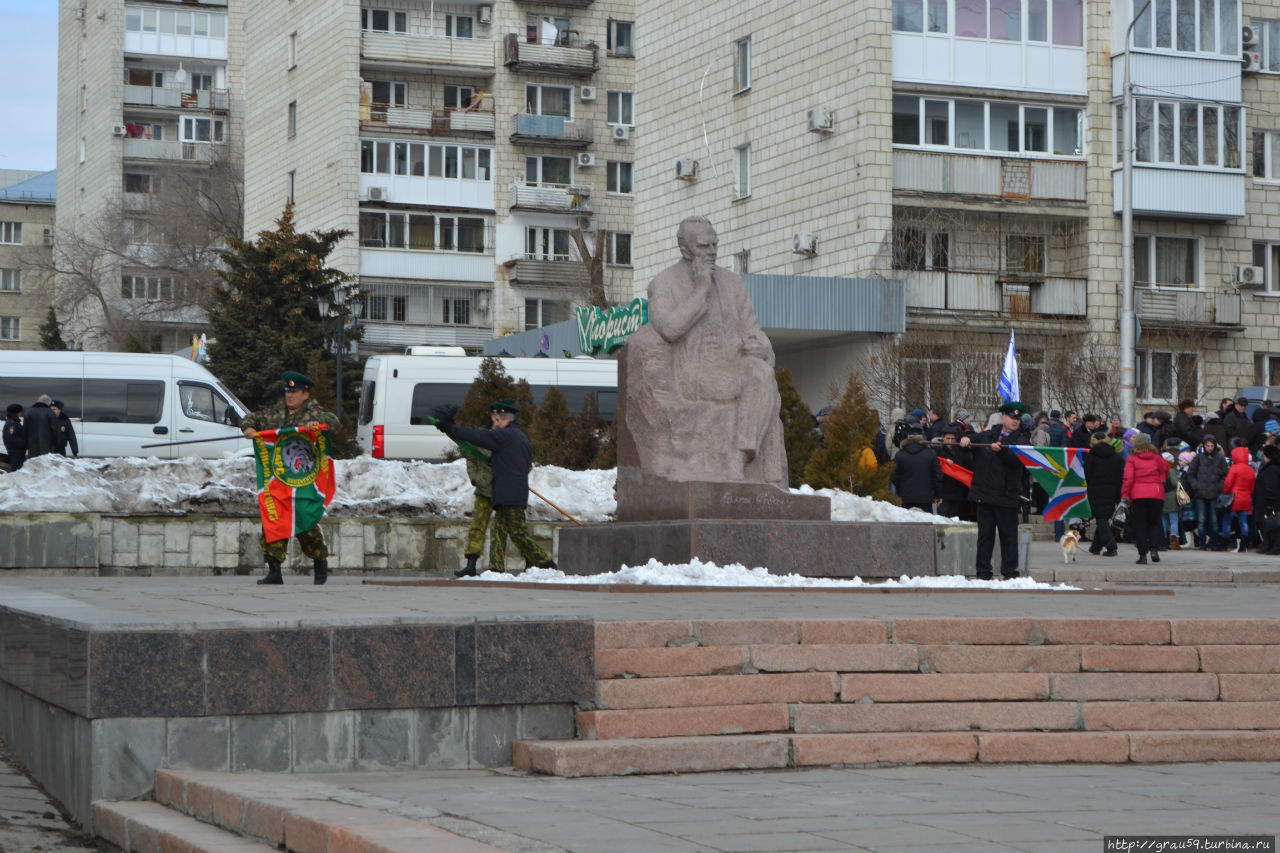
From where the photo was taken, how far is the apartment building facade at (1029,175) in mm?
38500

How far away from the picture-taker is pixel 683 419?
14.4 meters

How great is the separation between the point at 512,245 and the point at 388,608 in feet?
162

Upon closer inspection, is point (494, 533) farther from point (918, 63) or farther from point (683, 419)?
point (918, 63)

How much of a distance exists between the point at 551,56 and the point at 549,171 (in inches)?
143

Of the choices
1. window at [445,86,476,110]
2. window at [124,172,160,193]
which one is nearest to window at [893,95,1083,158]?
window at [445,86,476,110]

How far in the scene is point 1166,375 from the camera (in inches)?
1603

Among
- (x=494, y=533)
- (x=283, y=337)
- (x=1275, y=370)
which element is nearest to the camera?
(x=494, y=533)

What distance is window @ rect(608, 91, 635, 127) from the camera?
5997 centimetres

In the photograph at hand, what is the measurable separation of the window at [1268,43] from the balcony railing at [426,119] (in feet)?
81.5

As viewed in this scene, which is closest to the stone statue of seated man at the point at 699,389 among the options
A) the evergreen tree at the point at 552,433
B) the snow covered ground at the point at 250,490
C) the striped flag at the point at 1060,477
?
the snow covered ground at the point at 250,490

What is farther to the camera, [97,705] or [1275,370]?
[1275,370]

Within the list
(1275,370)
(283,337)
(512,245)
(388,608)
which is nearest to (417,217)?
(512,245)

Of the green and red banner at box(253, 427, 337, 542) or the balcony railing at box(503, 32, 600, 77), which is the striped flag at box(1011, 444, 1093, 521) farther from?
the balcony railing at box(503, 32, 600, 77)

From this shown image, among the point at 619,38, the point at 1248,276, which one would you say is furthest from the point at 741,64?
the point at 619,38
